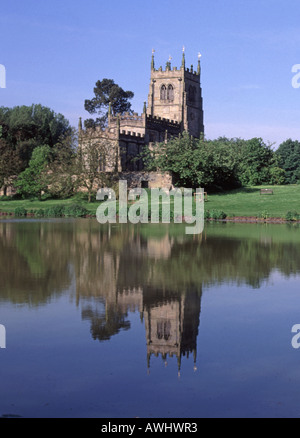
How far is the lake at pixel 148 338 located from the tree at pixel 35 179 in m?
46.3

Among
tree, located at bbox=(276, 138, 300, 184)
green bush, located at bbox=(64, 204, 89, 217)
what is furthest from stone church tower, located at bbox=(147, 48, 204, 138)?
green bush, located at bbox=(64, 204, 89, 217)

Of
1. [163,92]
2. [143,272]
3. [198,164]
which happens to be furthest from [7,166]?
[143,272]

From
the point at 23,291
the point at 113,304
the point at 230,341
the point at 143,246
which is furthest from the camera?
the point at 143,246

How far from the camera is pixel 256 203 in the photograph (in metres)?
49.5

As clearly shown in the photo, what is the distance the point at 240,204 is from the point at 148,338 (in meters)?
42.2

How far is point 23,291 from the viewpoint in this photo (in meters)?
12.3

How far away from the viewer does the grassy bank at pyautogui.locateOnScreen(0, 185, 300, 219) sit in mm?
45531

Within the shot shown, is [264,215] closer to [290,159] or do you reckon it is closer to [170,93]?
[170,93]

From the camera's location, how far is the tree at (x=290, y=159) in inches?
3844

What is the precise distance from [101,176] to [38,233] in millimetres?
33397

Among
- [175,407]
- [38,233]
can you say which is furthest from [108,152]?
[175,407]

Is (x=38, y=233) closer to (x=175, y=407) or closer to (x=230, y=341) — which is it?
(x=230, y=341)

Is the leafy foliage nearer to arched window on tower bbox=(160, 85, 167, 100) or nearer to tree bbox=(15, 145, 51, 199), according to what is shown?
tree bbox=(15, 145, 51, 199)

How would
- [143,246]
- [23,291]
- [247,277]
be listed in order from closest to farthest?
1. [23,291]
2. [247,277]
3. [143,246]
